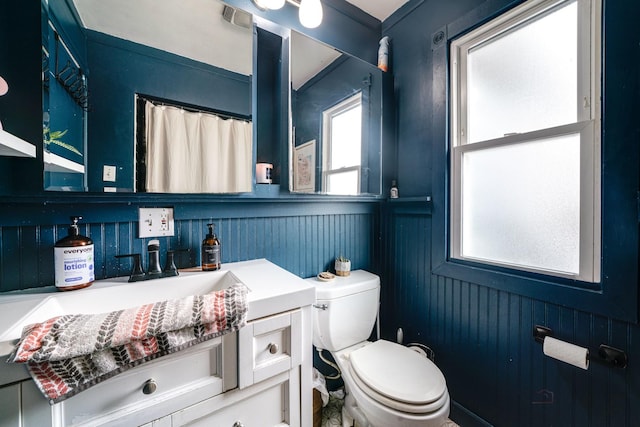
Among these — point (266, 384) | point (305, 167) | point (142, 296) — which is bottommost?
point (266, 384)

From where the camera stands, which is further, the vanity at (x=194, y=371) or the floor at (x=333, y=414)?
the floor at (x=333, y=414)

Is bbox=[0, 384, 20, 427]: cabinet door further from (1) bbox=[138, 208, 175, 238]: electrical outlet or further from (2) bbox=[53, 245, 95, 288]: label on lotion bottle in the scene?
(1) bbox=[138, 208, 175, 238]: electrical outlet

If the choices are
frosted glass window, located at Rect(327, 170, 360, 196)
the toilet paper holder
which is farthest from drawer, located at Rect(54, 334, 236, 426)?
the toilet paper holder

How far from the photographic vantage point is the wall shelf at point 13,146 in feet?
1.99

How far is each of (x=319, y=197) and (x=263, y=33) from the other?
35.1 inches

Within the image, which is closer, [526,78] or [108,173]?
[108,173]

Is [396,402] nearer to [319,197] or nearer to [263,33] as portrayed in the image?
[319,197]

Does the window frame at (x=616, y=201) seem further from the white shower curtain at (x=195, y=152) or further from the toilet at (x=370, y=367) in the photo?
the white shower curtain at (x=195, y=152)

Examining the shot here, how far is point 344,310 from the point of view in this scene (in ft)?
4.43

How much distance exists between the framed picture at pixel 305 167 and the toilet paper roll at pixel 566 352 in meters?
1.24

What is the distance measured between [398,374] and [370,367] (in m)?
0.12

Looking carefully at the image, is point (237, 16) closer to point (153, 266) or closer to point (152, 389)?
point (153, 266)

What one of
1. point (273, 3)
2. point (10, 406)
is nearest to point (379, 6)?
point (273, 3)

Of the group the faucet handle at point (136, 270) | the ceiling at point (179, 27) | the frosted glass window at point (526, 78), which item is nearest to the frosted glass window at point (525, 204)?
the frosted glass window at point (526, 78)
